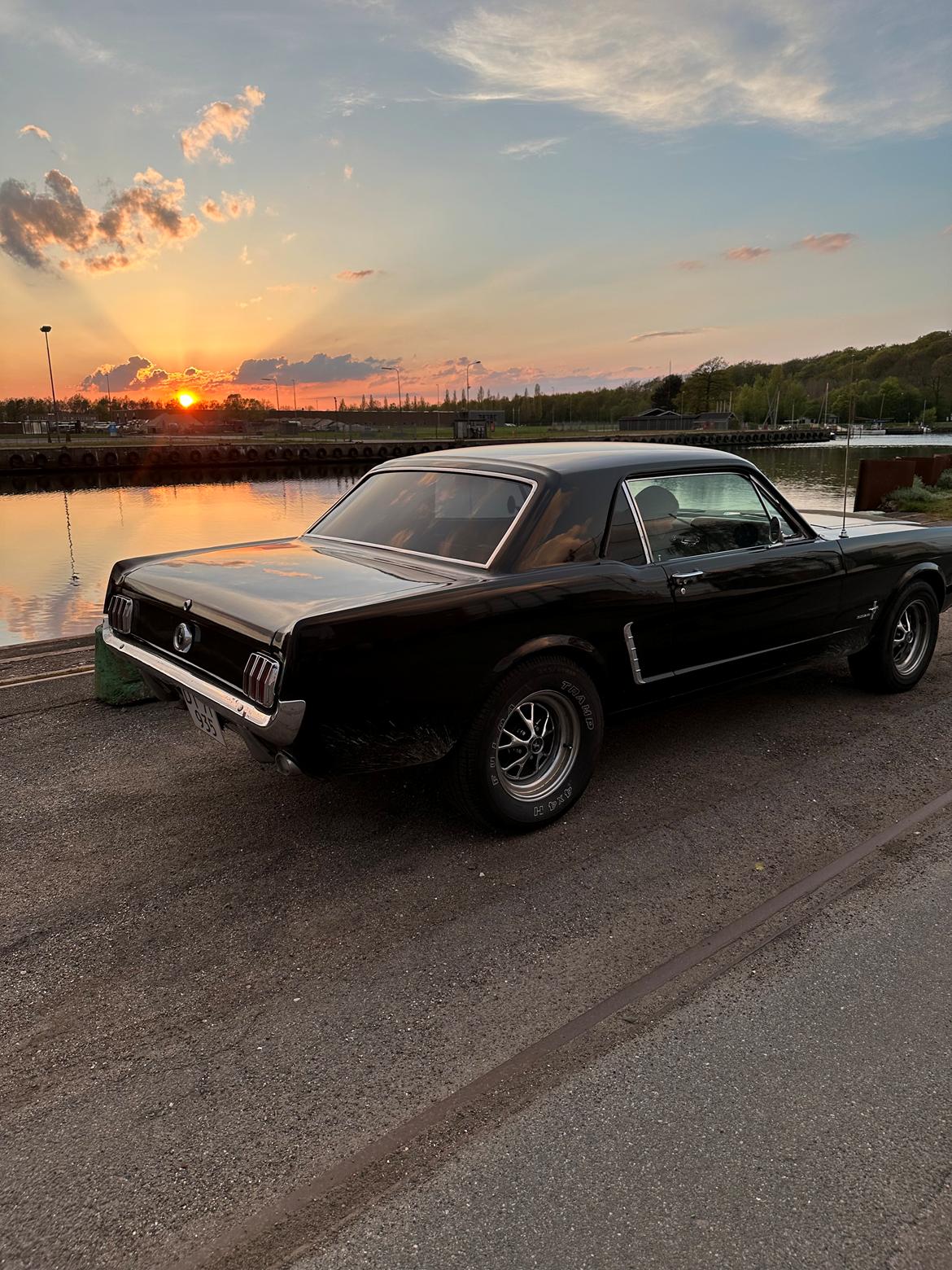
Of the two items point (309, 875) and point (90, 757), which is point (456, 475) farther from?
point (90, 757)

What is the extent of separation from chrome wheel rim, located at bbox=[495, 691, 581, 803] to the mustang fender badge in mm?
1309

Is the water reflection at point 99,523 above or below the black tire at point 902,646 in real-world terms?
below

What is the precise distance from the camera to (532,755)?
364cm

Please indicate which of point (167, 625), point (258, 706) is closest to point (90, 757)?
point (167, 625)

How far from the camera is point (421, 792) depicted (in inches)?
157

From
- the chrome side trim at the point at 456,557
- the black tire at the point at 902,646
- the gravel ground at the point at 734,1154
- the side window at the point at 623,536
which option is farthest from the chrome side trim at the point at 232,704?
the black tire at the point at 902,646

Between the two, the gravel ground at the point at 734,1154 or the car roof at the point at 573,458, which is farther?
the car roof at the point at 573,458

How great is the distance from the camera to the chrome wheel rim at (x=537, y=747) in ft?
11.6

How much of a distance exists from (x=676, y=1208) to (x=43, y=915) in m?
2.31

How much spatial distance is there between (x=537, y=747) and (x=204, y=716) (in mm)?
1380

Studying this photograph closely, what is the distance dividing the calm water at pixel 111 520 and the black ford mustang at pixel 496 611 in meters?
7.84

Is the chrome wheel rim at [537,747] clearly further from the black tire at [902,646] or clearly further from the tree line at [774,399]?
the tree line at [774,399]

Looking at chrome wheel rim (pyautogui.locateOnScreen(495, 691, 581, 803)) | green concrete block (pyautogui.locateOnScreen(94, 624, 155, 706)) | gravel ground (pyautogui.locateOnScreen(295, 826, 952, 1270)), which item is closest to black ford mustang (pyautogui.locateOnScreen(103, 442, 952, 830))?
chrome wheel rim (pyautogui.locateOnScreen(495, 691, 581, 803))

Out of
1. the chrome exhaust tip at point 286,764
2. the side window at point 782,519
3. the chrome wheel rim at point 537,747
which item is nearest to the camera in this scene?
the chrome exhaust tip at point 286,764
